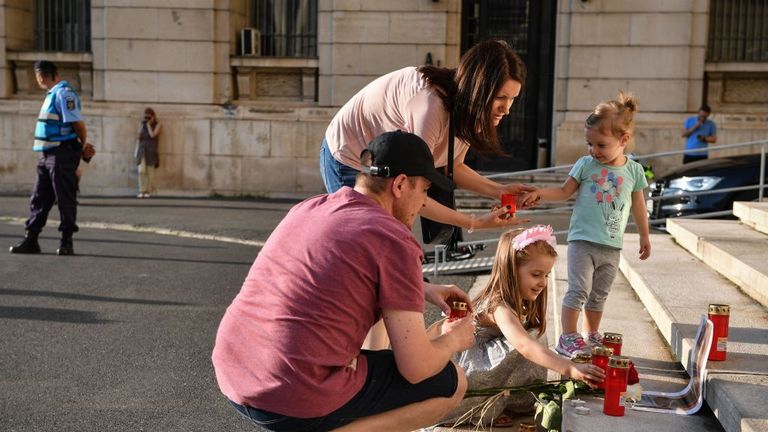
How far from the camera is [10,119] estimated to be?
1884 centimetres

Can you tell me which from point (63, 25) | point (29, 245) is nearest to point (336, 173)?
point (29, 245)

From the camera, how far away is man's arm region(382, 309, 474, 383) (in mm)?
3570

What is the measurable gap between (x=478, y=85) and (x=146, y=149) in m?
14.4

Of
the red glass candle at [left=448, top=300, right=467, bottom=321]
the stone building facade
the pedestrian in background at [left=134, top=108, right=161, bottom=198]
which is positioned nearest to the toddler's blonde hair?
the red glass candle at [left=448, top=300, right=467, bottom=321]

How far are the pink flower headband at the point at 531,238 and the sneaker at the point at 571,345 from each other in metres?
0.71

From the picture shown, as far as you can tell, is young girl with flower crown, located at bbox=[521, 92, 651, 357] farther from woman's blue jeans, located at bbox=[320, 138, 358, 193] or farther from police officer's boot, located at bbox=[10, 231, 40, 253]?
police officer's boot, located at bbox=[10, 231, 40, 253]

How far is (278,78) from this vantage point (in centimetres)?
1908

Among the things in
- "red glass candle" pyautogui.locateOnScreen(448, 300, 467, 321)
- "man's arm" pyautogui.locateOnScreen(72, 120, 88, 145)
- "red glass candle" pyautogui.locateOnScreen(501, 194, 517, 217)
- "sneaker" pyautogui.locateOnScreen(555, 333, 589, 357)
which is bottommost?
"sneaker" pyautogui.locateOnScreen(555, 333, 589, 357)

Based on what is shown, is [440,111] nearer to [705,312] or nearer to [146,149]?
[705,312]

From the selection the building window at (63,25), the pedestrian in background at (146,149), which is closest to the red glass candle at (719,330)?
the pedestrian in background at (146,149)

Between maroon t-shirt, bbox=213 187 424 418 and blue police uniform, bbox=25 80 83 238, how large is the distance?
7.77 m

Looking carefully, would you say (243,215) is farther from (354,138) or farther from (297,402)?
(297,402)

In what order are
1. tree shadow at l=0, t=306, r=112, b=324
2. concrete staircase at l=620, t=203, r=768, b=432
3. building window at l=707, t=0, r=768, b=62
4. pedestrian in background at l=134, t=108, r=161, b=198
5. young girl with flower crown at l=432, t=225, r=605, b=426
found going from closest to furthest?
concrete staircase at l=620, t=203, r=768, b=432 → young girl with flower crown at l=432, t=225, r=605, b=426 → tree shadow at l=0, t=306, r=112, b=324 → building window at l=707, t=0, r=768, b=62 → pedestrian in background at l=134, t=108, r=161, b=198

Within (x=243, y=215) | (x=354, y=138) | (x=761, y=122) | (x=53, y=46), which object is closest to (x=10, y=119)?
(x=53, y=46)
